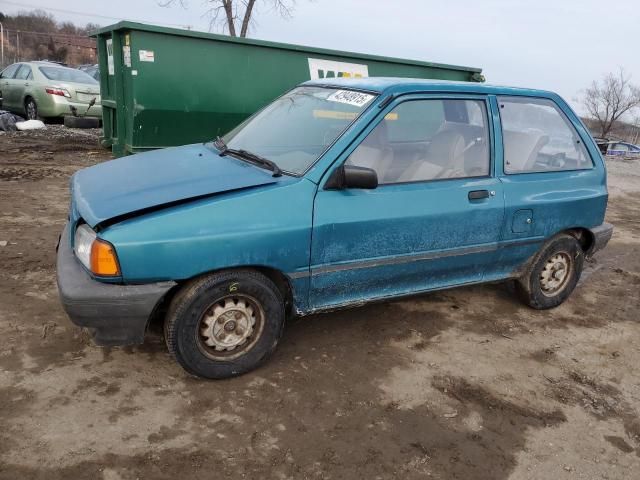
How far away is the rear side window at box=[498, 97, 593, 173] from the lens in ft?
12.4

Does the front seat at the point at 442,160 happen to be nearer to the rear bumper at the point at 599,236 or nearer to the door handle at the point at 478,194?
the door handle at the point at 478,194

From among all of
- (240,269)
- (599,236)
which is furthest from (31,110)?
(599,236)

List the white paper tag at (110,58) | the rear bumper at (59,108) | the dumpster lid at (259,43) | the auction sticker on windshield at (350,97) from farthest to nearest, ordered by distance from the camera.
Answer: the rear bumper at (59,108), the white paper tag at (110,58), the dumpster lid at (259,43), the auction sticker on windshield at (350,97)

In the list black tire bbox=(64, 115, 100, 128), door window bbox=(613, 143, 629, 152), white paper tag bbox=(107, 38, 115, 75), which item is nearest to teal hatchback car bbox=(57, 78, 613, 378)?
white paper tag bbox=(107, 38, 115, 75)

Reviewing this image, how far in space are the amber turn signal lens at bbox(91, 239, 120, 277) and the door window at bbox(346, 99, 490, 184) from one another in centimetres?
140

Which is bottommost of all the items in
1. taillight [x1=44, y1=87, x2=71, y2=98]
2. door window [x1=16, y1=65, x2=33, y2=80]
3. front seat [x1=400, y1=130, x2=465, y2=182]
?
front seat [x1=400, y1=130, x2=465, y2=182]

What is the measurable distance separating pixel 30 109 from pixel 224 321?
11745 millimetres

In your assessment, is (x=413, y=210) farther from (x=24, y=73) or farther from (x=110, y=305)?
(x=24, y=73)

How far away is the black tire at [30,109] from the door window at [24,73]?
0.48m

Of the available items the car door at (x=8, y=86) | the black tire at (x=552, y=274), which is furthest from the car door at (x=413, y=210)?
the car door at (x=8, y=86)

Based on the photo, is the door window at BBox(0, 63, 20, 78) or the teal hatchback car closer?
the teal hatchback car

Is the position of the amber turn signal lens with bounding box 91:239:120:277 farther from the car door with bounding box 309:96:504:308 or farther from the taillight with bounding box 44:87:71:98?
the taillight with bounding box 44:87:71:98

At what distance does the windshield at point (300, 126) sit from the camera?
322 centimetres

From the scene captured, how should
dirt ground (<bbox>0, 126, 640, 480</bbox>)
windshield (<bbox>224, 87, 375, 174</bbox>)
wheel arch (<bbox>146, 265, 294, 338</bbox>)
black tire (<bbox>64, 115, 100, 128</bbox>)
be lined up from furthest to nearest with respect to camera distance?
black tire (<bbox>64, 115, 100, 128</bbox>), windshield (<bbox>224, 87, 375, 174</bbox>), wheel arch (<bbox>146, 265, 294, 338</bbox>), dirt ground (<bbox>0, 126, 640, 480</bbox>)
